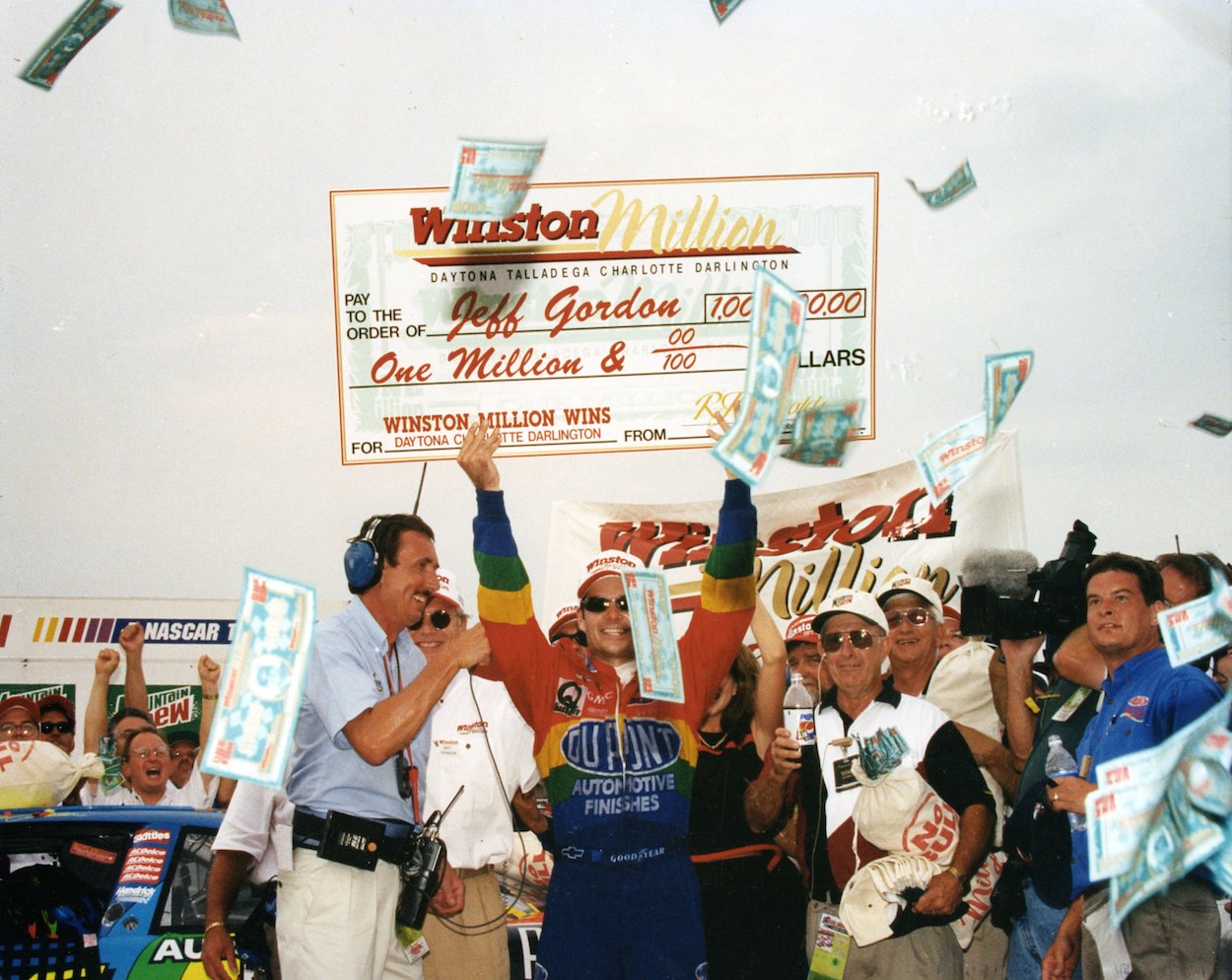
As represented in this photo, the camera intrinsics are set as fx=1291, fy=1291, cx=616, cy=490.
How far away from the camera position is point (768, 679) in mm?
3572

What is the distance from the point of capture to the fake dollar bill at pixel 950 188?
3479mm

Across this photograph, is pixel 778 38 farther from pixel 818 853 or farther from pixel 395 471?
pixel 818 853

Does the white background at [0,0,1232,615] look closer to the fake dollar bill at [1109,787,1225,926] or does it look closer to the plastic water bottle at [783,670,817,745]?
the plastic water bottle at [783,670,817,745]

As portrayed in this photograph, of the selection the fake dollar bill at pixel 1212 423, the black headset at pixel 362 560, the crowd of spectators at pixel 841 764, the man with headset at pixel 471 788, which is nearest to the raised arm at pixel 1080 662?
the crowd of spectators at pixel 841 764

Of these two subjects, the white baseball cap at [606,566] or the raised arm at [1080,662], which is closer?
the white baseball cap at [606,566]

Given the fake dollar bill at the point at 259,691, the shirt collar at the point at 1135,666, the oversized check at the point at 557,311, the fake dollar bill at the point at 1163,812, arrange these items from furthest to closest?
the shirt collar at the point at 1135,666 → the oversized check at the point at 557,311 → the fake dollar bill at the point at 1163,812 → the fake dollar bill at the point at 259,691

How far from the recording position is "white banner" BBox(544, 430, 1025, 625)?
344cm

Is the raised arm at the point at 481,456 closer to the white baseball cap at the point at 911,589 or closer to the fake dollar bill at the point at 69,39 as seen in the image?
the white baseball cap at the point at 911,589

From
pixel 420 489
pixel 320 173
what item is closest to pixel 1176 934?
pixel 420 489

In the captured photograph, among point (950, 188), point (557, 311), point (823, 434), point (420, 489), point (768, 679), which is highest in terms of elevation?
point (950, 188)

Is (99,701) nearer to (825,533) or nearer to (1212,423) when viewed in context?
(825,533)

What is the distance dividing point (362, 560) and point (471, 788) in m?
0.70

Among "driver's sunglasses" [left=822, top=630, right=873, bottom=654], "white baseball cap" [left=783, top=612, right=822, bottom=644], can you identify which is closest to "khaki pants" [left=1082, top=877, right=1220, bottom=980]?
"driver's sunglasses" [left=822, top=630, right=873, bottom=654]

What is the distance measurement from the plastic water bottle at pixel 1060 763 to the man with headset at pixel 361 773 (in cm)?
159
